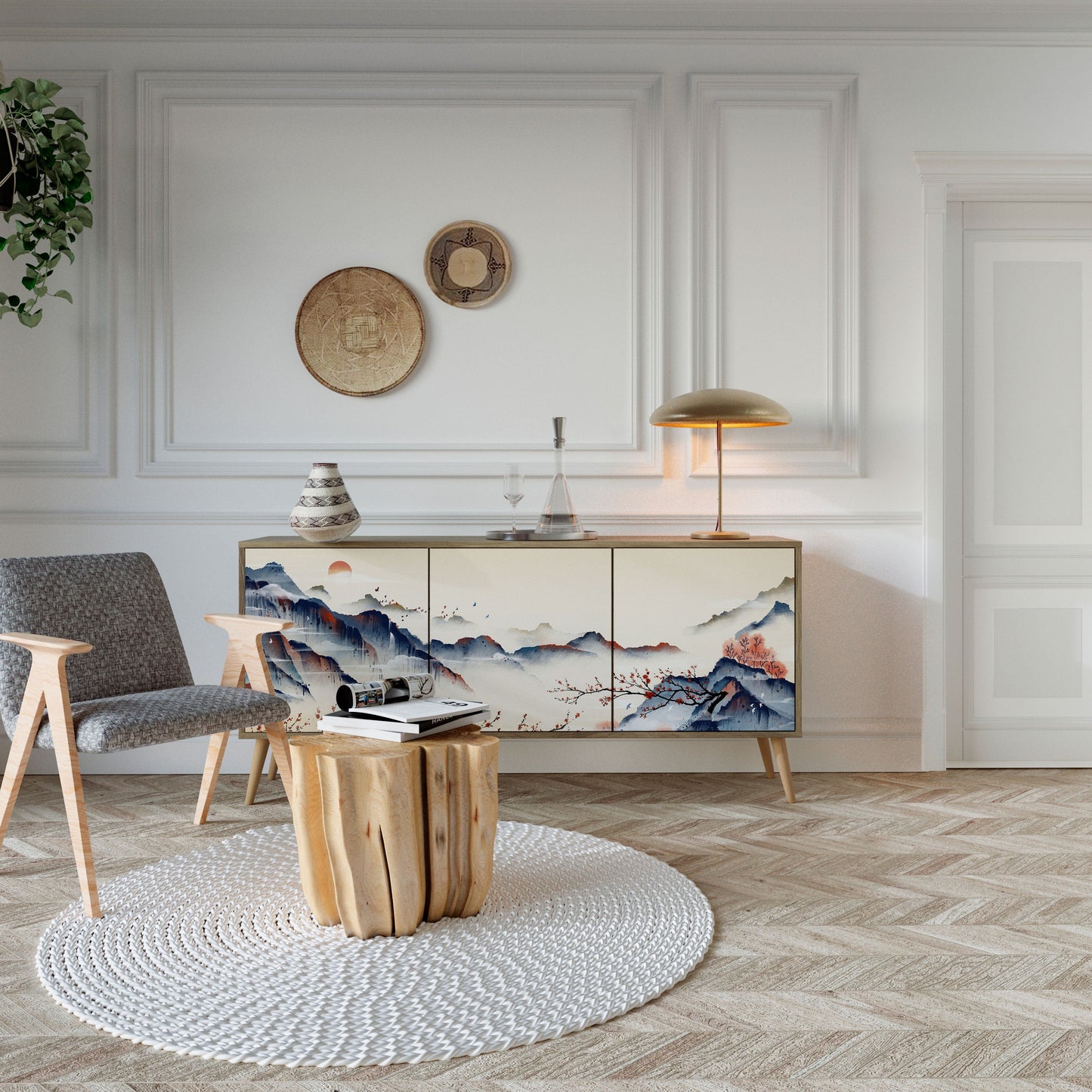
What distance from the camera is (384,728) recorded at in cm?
216

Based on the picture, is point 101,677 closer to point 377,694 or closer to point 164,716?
point 164,716

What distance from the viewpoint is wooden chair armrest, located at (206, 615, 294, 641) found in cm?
279

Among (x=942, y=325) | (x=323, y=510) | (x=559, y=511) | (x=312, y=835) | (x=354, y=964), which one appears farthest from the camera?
(x=942, y=325)

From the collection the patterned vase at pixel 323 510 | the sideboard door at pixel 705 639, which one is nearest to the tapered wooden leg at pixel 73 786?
the patterned vase at pixel 323 510

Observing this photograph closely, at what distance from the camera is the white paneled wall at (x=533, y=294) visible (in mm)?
3557

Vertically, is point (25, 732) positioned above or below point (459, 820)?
above

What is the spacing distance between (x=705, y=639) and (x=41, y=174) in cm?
261

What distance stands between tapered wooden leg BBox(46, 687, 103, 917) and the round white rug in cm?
7

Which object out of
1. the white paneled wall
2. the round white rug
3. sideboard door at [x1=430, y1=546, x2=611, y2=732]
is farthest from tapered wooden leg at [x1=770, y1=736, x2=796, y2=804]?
the round white rug

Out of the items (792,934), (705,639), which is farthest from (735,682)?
(792,934)

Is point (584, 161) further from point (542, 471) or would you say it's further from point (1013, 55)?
point (1013, 55)

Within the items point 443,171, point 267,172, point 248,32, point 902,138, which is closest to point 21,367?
point 267,172

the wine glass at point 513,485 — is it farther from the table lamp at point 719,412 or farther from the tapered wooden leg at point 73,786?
the tapered wooden leg at point 73,786

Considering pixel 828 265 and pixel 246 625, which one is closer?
pixel 246 625
